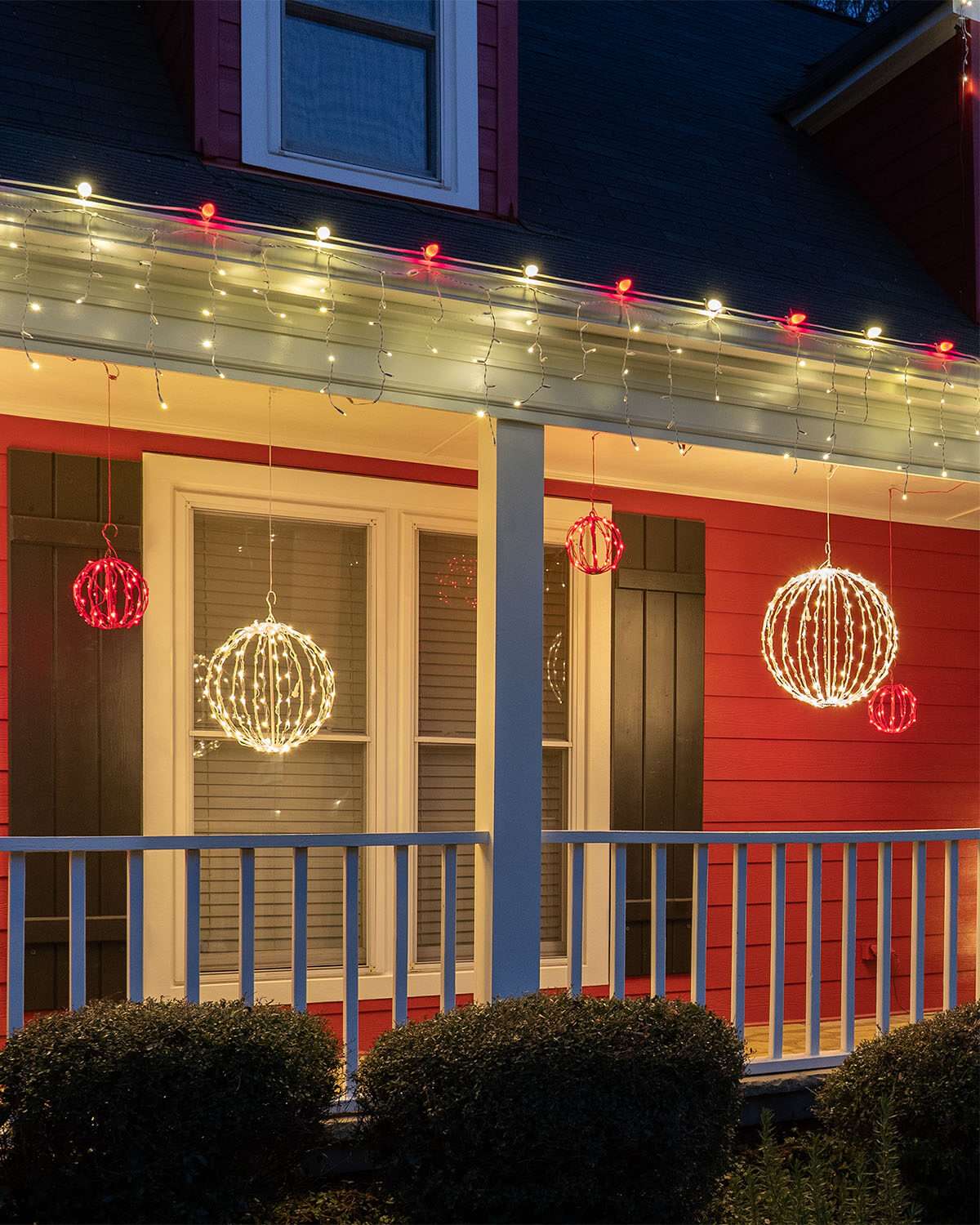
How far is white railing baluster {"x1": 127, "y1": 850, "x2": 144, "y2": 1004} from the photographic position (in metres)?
3.89

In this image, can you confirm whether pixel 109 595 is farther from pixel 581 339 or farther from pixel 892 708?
pixel 892 708

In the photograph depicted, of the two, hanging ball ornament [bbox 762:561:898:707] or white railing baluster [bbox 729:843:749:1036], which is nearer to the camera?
white railing baluster [bbox 729:843:749:1036]

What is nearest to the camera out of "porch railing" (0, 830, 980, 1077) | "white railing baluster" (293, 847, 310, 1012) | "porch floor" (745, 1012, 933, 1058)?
"porch railing" (0, 830, 980, 1077)

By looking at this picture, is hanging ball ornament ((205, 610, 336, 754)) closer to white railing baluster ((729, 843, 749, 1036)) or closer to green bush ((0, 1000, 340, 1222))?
white railing baluster ((729, 843, 749, 1036))

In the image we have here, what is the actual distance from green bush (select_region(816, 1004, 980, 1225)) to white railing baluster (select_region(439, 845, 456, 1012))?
1312mm

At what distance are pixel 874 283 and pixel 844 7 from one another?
4229mm

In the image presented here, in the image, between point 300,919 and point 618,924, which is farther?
point 618,924

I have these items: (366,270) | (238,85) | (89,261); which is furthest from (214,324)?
(238,85)

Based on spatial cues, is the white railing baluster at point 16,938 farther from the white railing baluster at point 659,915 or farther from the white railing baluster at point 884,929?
the white railing baluster at point 884,929

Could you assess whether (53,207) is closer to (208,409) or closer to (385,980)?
(208,409)

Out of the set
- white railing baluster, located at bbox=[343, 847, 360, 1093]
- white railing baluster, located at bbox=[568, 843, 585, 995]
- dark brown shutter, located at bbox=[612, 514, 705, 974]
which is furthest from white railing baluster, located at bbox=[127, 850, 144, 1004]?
dark brown shutter, located at bbox=[612, 514, 705, 974]

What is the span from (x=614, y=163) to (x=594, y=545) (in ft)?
5.66

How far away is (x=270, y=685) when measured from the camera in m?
5.29

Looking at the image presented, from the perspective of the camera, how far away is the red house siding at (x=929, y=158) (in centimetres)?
596
